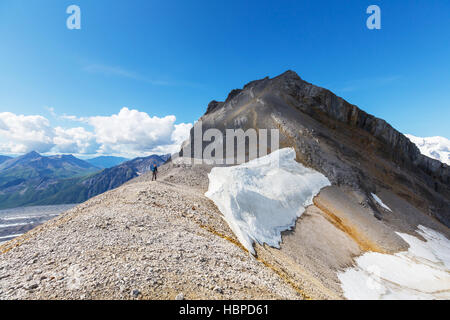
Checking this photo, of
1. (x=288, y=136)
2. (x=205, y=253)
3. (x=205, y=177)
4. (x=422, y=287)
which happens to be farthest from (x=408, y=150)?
(x=205, y=253)

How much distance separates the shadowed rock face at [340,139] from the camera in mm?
38906

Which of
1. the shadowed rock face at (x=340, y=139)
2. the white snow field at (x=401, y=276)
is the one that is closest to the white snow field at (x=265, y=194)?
the shadowed rock face at (x=340, y=139)

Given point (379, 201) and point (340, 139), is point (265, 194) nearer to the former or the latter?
point (379, 201)

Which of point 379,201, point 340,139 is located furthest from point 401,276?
point 340,139

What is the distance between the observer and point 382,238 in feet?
80.8

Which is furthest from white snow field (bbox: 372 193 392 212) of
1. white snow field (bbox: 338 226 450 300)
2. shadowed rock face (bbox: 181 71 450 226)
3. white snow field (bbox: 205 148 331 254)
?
white snow field (bbox: 205 148 331 254)

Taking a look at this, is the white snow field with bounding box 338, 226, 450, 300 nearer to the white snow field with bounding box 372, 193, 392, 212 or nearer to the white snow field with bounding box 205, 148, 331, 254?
the white snow field with bounding box 205, 148, 331, 254

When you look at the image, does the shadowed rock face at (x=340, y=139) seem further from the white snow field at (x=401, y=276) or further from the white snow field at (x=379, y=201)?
the white snow field at (x=401, y=276)

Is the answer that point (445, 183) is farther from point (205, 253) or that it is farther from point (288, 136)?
point (205, 253)

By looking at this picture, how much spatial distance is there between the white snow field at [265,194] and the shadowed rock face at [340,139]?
5.13m

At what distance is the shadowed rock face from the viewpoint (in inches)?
1532

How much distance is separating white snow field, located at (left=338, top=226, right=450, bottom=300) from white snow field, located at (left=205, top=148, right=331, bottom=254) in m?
6.91

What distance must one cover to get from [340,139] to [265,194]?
37.3 metres
